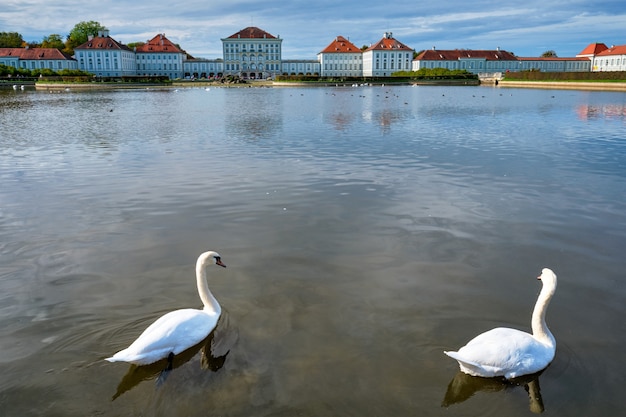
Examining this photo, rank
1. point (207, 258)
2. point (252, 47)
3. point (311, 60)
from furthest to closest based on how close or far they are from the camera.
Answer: point (311, 60) < point (252, 47) < point (207, 258)

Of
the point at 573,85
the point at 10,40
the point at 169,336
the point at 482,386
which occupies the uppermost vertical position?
the point at 10,40

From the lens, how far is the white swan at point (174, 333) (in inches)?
163

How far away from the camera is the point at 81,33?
13238cm

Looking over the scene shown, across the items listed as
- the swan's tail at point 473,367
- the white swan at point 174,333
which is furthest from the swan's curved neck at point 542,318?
the white swan at point 174,333

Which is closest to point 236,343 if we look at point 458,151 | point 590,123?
point 458,151

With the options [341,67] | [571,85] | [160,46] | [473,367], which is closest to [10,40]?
[160,46]

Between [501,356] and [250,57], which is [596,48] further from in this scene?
[501,356]

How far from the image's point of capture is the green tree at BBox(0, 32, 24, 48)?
129 meters

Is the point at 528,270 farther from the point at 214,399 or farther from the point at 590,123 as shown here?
the point at 590,123

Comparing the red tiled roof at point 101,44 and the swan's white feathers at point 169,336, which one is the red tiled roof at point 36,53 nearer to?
the red tiled roof at point 101,44

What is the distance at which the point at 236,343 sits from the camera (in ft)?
15.8

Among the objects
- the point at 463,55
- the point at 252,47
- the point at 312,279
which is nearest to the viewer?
the point at 312,279

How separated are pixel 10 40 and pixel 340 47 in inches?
3253

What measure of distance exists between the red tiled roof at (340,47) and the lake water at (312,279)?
12803cm
